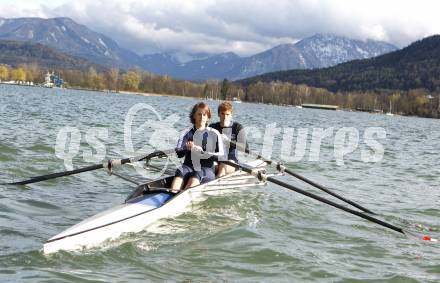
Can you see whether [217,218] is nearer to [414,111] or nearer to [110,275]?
[110,275]

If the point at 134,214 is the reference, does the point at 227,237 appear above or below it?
below

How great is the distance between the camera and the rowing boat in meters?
8.45

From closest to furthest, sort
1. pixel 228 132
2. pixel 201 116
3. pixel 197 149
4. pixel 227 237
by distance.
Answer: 1. pixel 227 237
2. pixel 201 116
3. pixel 197 149
4. pixel 228 132

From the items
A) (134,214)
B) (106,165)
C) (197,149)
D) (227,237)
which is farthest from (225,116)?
(134,214)

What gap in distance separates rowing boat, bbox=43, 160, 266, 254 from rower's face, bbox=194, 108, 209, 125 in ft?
4.73

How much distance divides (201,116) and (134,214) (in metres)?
2.92

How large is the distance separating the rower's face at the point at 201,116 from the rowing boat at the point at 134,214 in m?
1.44

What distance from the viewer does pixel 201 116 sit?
38.1ft

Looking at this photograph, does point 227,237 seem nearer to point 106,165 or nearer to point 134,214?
point 134,214

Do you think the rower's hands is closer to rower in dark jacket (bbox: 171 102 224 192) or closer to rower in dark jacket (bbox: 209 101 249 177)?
rower in dark jacket (bbox: 171 102 224 192)

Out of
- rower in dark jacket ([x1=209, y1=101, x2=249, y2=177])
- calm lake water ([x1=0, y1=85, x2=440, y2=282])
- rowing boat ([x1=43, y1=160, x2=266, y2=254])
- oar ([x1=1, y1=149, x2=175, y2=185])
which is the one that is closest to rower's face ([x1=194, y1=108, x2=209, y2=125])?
oar ([x1=1, y1=149, x2=175, y2=185])

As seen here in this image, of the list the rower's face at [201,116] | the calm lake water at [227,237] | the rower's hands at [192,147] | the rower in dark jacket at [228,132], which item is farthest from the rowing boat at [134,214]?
the rower's face at [201,116]

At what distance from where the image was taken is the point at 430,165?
26.5 meters

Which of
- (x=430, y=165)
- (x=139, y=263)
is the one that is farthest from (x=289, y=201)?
(x=430, y=165)
